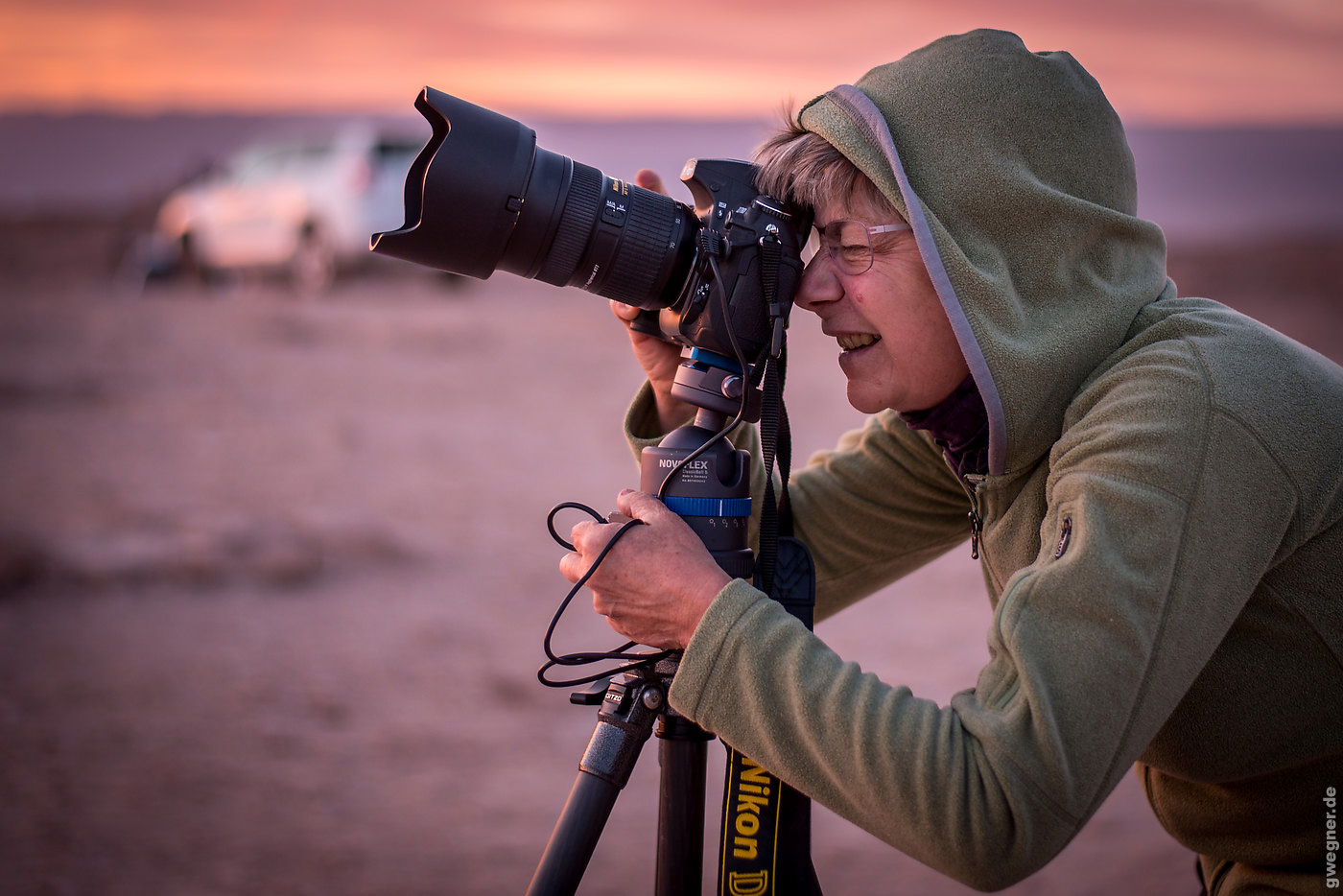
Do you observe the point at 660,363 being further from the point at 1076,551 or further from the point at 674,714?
the point at 1076,551

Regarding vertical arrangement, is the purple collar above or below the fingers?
below

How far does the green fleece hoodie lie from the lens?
3.84ft

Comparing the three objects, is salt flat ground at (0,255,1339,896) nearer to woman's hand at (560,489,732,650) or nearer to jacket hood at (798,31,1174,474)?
woman's hand at (560,489,732,650)

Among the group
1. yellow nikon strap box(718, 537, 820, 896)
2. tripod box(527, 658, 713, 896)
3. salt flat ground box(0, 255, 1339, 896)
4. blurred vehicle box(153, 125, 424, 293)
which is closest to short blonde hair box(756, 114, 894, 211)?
tripod box(527, 658, 713, 896)

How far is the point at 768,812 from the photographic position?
149cm

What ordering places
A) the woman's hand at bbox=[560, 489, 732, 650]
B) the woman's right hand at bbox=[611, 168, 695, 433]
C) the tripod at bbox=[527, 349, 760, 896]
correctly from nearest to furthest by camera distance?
the woman's hand at bbox=[560, 489, 732, 650] < the tripod at bbox=[527, 349, 760, 896] < the woman's right hand at bbox=[611, 168, 695, 433]

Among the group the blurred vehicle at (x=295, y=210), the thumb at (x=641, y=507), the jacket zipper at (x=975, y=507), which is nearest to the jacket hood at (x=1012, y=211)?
the jacket zipper at (x=975, y=507)

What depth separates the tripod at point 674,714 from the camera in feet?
4.85

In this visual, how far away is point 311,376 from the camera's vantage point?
7.44 meters

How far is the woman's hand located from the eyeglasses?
0.47 meters

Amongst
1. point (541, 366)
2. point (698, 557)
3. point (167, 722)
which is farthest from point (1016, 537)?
point (541, 366)

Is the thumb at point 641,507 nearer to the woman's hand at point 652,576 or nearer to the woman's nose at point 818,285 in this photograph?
the woman's hand at point 652,576

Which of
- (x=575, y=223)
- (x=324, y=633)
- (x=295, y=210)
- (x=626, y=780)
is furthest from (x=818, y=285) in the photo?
(x=295, y=210)

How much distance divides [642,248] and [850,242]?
319 millimetres
